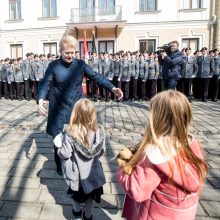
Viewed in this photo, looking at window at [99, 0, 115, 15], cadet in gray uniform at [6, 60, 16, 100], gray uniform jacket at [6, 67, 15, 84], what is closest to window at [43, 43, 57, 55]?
window at [99, 0, 115, 15]

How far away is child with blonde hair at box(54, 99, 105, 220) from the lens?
8.98 ft

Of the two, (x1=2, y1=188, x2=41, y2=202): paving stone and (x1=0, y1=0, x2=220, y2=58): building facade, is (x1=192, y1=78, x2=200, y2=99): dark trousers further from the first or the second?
(x1=2, y1=188, x2=41, y2=202): paving stone

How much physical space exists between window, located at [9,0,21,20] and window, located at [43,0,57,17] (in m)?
1.94

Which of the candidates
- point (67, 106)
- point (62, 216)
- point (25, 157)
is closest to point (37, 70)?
point (25, 157)

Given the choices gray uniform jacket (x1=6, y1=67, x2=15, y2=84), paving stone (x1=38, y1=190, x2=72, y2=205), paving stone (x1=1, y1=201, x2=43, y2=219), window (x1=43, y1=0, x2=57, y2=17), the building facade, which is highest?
window (x1=43, y1=0, x2=57, y2=17)

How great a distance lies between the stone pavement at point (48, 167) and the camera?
3.19 metres

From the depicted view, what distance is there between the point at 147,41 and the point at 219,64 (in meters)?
9.56

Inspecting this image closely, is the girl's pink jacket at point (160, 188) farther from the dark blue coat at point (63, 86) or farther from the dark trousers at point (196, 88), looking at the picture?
the dark trousers at point (196, 88)

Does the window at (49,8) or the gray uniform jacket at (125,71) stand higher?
the window at (49,8)

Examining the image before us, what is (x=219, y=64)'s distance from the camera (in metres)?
10.7

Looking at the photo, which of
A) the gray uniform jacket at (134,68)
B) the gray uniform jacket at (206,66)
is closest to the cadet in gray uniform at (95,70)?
the gray uniform jacket at (134,68)

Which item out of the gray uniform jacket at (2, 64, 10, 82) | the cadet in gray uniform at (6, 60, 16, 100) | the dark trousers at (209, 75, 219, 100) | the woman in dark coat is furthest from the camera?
the gray uniform jacket at (2, 64, 10, 82)

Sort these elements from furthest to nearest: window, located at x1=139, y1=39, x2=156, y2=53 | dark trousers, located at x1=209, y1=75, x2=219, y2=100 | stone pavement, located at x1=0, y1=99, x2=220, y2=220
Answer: window, located at x1=139, y1=39, x2=156, y2=53
dark trousers, located at x1=209, y1=75, x2=219, y2=100
stone pavement, located at x1=0, y1=99, x2=220, y2=220

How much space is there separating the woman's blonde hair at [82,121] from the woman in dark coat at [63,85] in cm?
78
